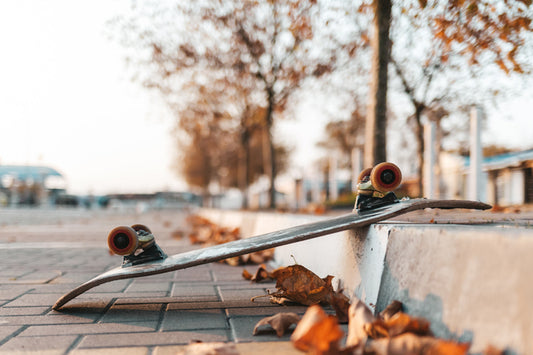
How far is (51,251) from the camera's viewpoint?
5809 millimetres

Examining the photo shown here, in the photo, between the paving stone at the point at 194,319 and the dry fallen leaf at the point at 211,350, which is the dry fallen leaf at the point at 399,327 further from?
the paving stone at the point at 194,319

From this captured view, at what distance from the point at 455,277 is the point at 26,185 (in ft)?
174

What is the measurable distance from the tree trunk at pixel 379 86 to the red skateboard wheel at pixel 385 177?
126 inches

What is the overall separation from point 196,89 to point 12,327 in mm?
14309

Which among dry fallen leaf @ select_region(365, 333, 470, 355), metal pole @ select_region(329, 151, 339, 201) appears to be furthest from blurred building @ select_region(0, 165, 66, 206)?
dry fallen leaf @ select_region(365, 333, 470, 355)

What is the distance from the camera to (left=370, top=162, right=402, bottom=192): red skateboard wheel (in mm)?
2336

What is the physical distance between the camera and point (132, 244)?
2.48 meters

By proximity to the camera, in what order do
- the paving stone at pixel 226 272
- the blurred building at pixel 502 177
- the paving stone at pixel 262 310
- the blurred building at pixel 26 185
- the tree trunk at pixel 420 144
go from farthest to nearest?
the blurred building at pixel 26 185
the blurred building at pixel 502 177
the tree trunk at pixel 420 144
the paving stone at pixel 226 272
the paving stone at pixel 262 310

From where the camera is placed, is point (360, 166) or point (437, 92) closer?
point (437, 92)

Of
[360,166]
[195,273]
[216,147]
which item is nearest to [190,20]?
[360,166]

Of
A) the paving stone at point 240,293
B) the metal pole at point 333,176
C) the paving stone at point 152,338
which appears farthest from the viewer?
the metal pole at point 333,176

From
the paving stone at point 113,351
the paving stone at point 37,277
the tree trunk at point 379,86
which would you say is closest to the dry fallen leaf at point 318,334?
the paving stone at point 113,351

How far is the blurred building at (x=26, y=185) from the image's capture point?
45.0 metres

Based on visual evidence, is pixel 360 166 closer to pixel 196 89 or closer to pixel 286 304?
pixel 196 89
